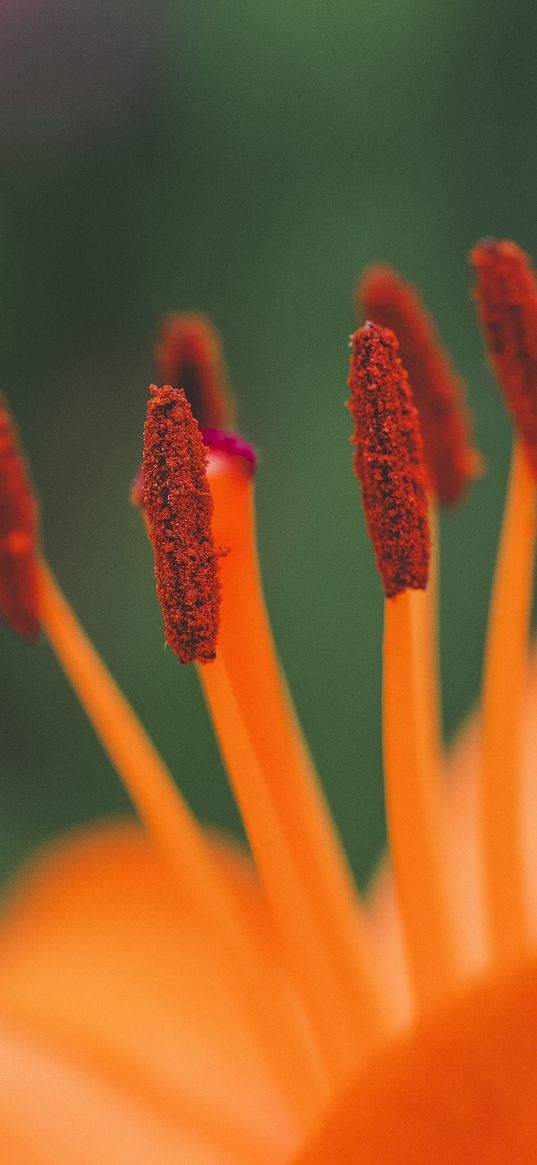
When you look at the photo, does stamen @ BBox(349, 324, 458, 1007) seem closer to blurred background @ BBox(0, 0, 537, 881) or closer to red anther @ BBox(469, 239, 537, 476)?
red anther @ BBox(469, 239, 537, 476)

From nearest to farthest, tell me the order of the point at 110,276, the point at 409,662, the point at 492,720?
the point at 409,662
the point at 492,720
the point at 110,276

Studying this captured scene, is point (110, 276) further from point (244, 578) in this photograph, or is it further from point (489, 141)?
point (244, 578)

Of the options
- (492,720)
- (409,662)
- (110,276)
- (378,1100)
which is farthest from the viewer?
(110,276)

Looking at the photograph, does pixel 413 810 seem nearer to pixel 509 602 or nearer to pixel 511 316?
pixel 509 602

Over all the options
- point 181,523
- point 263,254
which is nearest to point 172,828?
point 181,523

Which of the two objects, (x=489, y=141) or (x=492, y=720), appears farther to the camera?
(x=489, y=141)

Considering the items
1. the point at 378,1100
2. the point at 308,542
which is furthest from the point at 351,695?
the point at 378,1100

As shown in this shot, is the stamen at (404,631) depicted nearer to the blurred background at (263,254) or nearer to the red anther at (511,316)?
the red anther at (511,316)
